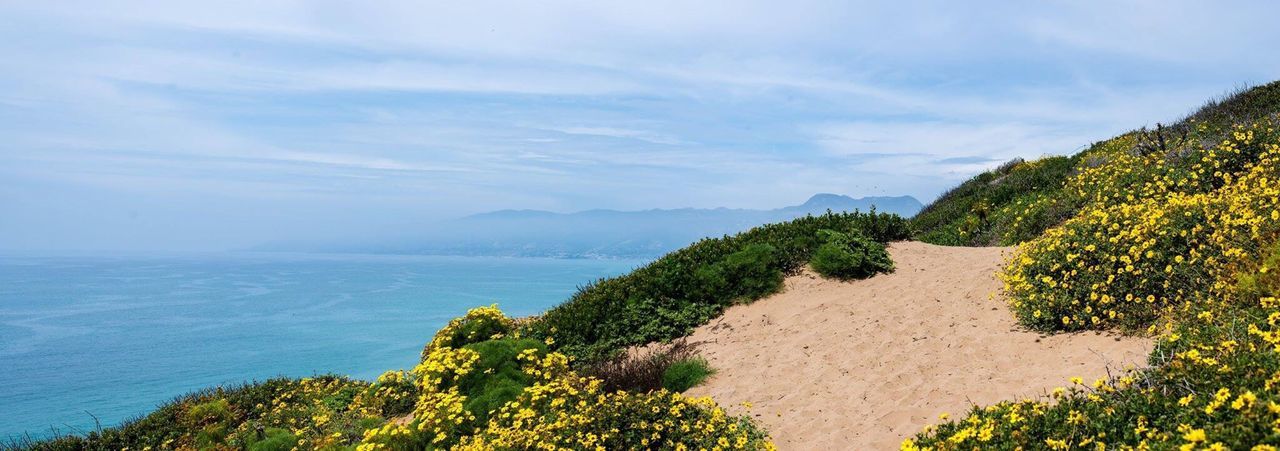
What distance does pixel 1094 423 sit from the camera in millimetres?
4730

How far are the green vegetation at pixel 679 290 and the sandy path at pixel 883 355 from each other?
23.9 inches

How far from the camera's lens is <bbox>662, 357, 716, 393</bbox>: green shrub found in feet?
31.4

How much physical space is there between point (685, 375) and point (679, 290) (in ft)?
14.0

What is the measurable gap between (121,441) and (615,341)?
1065 cm

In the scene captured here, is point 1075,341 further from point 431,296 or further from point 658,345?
point 431,296

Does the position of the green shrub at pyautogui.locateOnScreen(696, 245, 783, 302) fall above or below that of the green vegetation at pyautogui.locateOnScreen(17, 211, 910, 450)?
above

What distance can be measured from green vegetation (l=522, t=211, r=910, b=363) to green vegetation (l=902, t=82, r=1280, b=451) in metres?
4.90

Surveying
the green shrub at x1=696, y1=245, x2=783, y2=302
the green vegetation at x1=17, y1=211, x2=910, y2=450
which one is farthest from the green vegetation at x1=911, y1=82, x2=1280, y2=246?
the green shrub at x1=696, y1=245, x2=783, y2=302

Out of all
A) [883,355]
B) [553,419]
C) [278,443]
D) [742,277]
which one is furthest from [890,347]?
[278,443]

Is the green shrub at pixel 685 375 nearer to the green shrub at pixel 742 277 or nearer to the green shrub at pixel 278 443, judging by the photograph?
the green shrub at pixel 742 277

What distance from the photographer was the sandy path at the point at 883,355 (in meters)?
7.10

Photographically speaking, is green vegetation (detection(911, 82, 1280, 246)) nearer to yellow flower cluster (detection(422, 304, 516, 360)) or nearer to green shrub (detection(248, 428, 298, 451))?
yellow flower cluster (detection(422, 304, 516, 360))

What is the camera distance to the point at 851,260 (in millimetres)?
13375

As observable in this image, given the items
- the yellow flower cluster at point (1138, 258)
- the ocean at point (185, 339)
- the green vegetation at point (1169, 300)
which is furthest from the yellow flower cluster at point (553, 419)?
the ocean at point (185, 339)
